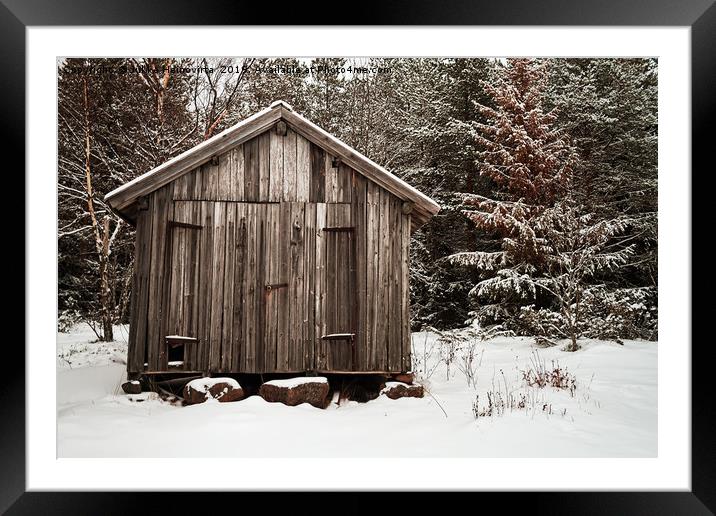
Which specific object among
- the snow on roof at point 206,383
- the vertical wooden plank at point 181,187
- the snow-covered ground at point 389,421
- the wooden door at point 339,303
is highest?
the vertical wooden plank at point 181,187

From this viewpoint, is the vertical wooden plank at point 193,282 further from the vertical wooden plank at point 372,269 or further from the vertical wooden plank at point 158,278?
the vertical wooden plank at point 372,269

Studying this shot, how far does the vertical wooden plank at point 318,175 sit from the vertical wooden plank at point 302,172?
59mm

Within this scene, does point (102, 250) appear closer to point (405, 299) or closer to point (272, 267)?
point (272, 267)

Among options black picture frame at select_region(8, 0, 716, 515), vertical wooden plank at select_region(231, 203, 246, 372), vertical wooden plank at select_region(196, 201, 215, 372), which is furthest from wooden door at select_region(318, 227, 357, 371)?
black picture frame at select_region(8, 0, 716, 515)

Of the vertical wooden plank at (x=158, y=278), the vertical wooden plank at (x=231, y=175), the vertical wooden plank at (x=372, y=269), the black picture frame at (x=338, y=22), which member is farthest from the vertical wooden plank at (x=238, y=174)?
the black picture frame at (x=338, y=22)

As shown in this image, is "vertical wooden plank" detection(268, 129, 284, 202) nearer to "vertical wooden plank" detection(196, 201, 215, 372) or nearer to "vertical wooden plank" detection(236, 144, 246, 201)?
"vertical wooden plank" detection(236, 144, 246, 201)

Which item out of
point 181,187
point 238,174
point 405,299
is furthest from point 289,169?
point 405,299

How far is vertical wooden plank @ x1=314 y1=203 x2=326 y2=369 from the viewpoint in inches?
245

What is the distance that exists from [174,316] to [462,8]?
5.17 m

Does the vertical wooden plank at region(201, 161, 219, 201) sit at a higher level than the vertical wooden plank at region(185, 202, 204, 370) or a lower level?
higher

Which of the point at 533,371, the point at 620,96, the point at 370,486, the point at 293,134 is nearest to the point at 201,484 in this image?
the point at 370,486

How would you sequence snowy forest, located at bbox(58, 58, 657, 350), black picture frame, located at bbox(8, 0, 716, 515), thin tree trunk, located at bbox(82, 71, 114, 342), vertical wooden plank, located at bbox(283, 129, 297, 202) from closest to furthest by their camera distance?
black picture frame, located at bbox(8, 0, 716, 515)
vertical wooden plank, located at bbox(283, 129, 297, 202)
thin tree trunk, located at bbox(82, 71, 114, 342)
snowy forest, located at bbox(58, 58, 657, 350)

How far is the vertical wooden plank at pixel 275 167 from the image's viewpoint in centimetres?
638

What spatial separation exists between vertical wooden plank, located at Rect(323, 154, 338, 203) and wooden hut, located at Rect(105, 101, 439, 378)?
1cm
